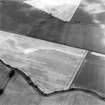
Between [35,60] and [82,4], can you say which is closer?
[35,60]

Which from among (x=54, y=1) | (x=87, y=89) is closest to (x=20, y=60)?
(x=87, y=89)

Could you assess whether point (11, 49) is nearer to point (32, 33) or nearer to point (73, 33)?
point (32, 33)

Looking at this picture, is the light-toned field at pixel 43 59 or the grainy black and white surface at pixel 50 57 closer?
the grainy black and white surface at pixel 50 57

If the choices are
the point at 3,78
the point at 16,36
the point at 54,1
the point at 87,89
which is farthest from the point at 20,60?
the point at 54,1

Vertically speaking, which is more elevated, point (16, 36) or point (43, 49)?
point (43, 49)

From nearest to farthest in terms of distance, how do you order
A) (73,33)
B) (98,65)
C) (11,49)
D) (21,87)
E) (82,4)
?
(21,87)
(98,65)
(11,49)
(73,33)
(82,4)

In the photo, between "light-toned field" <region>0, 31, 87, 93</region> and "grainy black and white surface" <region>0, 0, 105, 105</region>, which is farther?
"light-toned field" <region>0, 31, 87, 93</region>

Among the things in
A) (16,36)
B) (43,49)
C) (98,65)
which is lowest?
(16,36)

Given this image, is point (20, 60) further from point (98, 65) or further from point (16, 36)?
→ point (98, 65)

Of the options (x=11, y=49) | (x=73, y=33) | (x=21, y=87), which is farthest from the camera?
(x=73, y=33)
